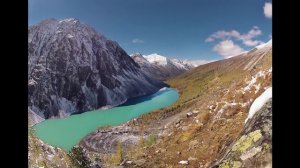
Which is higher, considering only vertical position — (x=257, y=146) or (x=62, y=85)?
(x=62, y=85)

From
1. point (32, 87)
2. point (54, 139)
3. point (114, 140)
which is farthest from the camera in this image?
point (32, 87)

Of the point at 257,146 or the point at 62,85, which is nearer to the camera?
the point at 257,146

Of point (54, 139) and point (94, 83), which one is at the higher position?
point (94, 83)

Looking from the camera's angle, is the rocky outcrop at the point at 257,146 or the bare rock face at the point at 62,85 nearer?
the rocky outcrop at the point at 257,146

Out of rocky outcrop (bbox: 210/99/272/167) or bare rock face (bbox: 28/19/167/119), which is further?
bare rock face (bbox: 28/19/167/119)

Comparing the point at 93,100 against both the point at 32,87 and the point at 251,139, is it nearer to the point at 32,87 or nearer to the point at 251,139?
the point at 32,87
